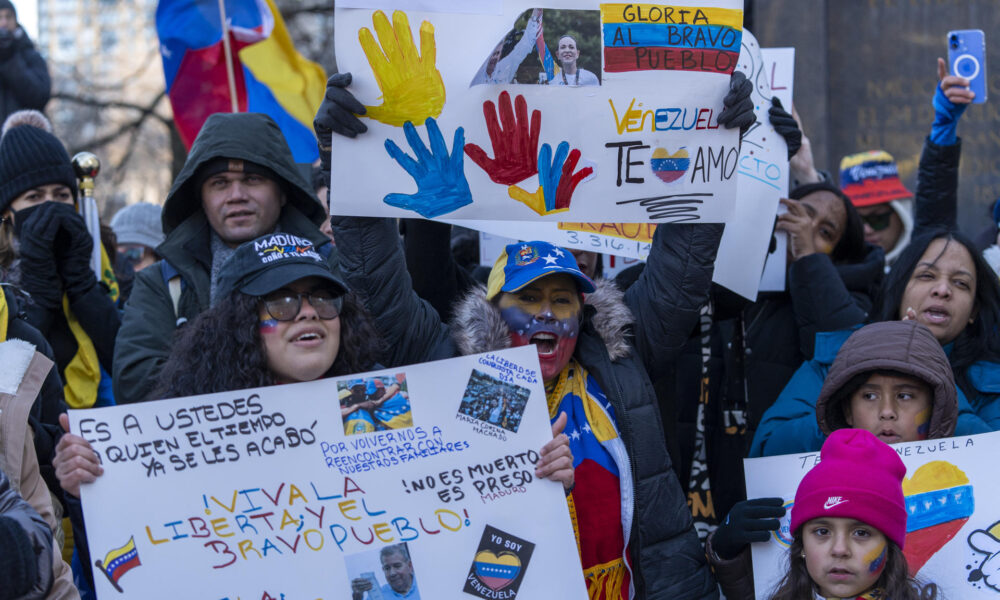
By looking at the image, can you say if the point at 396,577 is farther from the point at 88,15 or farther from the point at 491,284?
the point at 88,15

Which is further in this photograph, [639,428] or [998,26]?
[998,26]

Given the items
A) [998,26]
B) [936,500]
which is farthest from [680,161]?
[998,26]

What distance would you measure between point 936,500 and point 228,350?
6.75 ft

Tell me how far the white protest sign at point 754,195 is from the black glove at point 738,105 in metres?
0.71

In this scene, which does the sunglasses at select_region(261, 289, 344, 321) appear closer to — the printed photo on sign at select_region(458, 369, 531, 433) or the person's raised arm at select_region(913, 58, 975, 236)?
the printed photo on sign at select_region(458, 369, 531, 433)

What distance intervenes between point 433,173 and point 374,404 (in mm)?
752

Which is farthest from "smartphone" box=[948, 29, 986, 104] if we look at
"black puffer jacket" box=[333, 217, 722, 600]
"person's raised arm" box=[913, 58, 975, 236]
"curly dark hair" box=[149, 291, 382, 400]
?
"curly dark hair" box=[149, 291, 382, 400]

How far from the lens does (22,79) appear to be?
21.7ft

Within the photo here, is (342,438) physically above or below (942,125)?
below

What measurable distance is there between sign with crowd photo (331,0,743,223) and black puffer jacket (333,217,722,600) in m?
0.16

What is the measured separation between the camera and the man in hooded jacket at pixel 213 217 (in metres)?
3.74

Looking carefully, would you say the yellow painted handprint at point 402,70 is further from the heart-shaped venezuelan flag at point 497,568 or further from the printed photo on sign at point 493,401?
the heart-shaped venezuelan flag at point 497,568

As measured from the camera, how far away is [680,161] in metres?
3.50

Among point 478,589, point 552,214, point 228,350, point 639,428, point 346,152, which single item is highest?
point 346,152
